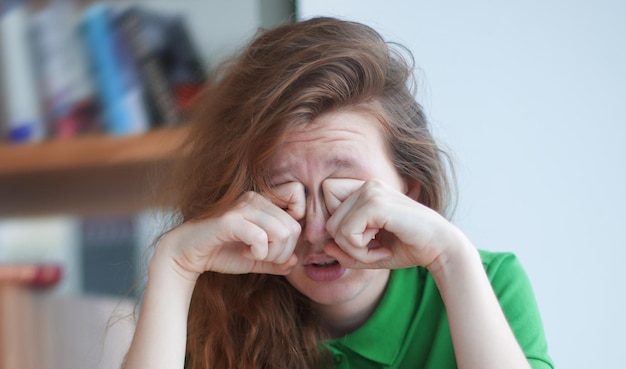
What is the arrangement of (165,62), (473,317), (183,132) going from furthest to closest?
(165,62)
(183,132)
(473,317)

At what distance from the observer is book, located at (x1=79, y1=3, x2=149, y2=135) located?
1.46 m

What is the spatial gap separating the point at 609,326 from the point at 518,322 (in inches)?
9.4

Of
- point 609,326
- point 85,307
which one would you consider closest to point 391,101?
point 609,326

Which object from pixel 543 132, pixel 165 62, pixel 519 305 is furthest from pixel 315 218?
pixel 165 62

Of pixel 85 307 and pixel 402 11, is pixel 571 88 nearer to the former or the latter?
pixel 402 11

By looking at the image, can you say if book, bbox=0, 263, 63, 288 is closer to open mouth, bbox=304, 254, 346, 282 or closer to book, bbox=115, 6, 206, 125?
book, bbox=115, 6, 206, 125

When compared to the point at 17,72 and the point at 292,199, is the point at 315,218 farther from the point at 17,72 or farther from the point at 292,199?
the point at 17,72

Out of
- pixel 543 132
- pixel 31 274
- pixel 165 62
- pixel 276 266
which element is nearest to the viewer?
pixel 276 266

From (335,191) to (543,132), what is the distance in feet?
1.46

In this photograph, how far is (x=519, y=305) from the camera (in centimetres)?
102

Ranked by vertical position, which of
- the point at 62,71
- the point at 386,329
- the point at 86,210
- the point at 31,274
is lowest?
the point at 31,274

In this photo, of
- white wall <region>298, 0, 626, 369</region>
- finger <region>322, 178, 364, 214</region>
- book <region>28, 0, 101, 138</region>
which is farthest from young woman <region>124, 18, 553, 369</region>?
book <region>28, 0, 101, 138</region>

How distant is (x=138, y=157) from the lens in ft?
4.58

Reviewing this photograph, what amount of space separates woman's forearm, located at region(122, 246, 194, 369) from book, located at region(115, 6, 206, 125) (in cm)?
52
